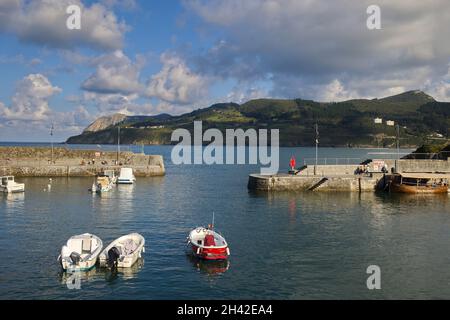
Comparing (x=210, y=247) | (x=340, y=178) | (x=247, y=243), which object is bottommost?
(x=247, y=243)

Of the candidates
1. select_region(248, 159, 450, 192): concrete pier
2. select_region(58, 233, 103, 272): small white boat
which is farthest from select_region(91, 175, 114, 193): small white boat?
select_region(58, 233, 103, 272): small white boat

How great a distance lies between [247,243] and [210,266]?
6.41 metres

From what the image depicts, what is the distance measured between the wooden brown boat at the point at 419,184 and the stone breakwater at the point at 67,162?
161ft

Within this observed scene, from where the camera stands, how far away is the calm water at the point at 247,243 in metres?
24.4

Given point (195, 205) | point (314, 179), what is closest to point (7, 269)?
point (195, 205)

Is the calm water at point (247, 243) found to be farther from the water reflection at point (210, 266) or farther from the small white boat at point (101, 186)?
the small white boat at point (101, 186)

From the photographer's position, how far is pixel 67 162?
9244cm

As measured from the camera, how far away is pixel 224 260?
29.6m

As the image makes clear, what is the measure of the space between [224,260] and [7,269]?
1408 centimetres

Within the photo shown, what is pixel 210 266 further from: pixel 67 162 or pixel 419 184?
pixel 67 162

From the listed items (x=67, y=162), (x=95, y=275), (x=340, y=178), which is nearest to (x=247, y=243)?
(x=95, y=275)

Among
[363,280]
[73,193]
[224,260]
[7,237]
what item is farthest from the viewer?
[73,193]
